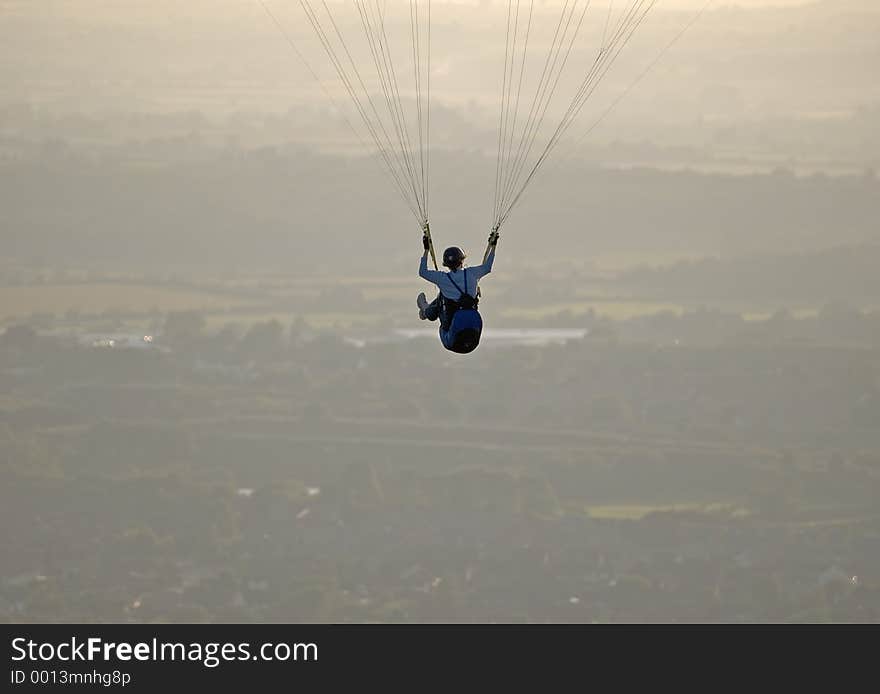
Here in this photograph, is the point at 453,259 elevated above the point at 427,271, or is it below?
above

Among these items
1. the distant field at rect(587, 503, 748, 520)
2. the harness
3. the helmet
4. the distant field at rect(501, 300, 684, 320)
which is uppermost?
the distant field at rect(501, 300, 684, 320)

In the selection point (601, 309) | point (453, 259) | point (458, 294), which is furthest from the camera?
point (601, 309)

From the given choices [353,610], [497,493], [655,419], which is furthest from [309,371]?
[353,610]

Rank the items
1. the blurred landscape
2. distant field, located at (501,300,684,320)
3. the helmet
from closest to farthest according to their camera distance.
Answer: the helmet < the blurred landscape < distant field, located at (501,300,684,320)

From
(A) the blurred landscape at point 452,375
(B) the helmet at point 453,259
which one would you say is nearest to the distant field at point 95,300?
(A) the blurred landscape at point 452,375

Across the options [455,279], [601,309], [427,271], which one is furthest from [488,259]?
[601,309]

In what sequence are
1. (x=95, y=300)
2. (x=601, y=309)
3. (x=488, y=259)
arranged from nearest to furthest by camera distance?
(x=488, y=259) → (x=95, y=300) → (x=601, y=309)

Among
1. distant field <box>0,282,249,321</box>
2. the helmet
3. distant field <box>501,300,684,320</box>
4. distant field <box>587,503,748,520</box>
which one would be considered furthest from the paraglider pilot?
distant field <box>501,300,684,320</box>

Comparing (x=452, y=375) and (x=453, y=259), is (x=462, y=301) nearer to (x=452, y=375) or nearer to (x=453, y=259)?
(x=453, y=259)

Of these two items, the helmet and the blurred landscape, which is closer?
the helmet

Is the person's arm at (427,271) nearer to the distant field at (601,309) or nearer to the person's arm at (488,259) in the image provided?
the person's arm at (488,259)

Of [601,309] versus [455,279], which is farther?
[601,309]

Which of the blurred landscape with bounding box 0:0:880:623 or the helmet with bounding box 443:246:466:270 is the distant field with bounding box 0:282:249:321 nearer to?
the blurred landscape with bounding box 0:0:880:623
